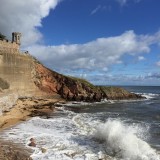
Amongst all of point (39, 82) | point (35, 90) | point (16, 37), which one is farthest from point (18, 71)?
point (39, 82)

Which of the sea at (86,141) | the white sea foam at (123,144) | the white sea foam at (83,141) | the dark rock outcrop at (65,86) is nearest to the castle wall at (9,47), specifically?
the dark rock outcrop at (65,86)

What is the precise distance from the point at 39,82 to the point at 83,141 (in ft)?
82.9

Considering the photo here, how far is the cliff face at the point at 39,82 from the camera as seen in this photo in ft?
108

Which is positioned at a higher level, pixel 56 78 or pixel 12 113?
pixel 56 78

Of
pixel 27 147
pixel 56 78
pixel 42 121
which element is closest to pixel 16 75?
pixel 56 78

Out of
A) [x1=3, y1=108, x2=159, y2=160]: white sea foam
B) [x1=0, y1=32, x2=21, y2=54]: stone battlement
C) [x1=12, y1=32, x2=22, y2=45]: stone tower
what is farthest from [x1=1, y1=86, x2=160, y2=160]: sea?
[x1=12, y1=32, x2=22, y2=45]: stone tower

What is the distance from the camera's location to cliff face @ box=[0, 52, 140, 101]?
33062 mm

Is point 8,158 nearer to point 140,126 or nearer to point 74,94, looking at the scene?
point 140,126

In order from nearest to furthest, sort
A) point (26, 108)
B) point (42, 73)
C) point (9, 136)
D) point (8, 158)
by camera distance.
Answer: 1. point (8, 158)
2. point (9, 136)
3. point (26, 108)
4. point (42, 73)

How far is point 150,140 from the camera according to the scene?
17.4m

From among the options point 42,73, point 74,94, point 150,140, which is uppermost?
point 42,73

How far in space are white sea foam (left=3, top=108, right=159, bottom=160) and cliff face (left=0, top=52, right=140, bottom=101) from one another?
38.7 feet

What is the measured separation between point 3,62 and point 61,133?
16.3 meters

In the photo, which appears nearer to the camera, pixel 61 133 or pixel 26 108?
pixel 61 133
